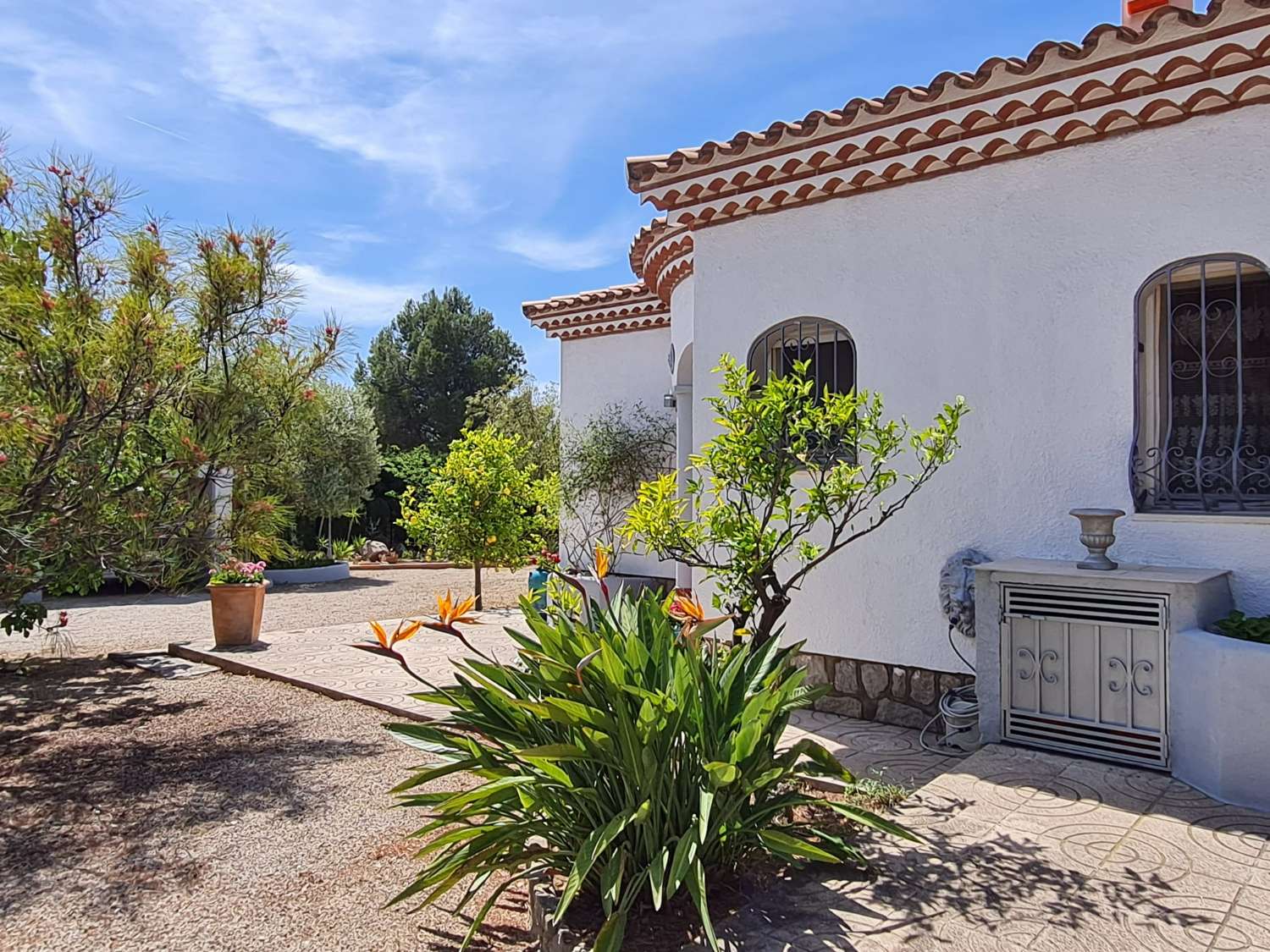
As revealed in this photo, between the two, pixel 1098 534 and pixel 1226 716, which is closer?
pixel 1226 716

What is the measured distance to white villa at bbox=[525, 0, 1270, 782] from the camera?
5.41 metres

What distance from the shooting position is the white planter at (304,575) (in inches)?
793

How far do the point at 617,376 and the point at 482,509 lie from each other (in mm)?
3319

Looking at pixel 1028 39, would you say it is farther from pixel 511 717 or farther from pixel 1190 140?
pixel 511 717

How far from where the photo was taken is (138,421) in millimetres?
6668

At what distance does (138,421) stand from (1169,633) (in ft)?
24.8

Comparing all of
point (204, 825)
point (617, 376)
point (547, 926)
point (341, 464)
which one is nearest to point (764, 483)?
point (547, 926)

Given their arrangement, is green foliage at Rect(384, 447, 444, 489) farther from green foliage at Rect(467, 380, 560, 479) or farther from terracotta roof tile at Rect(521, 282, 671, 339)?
terracotta roof tile at Rect(521, 282, 671, 339)

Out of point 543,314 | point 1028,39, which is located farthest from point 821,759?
point 543,314

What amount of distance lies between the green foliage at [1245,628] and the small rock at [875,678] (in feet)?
8.04

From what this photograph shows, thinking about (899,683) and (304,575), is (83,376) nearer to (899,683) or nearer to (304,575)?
(899,683)

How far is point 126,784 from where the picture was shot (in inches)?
239

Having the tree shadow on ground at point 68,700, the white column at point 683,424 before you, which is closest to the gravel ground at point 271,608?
the tree shadow on ground at point 68,700

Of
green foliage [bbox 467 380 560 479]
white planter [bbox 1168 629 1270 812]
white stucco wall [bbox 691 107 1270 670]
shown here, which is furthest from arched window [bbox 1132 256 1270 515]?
green foliage [bbox 467 380 560 479]
